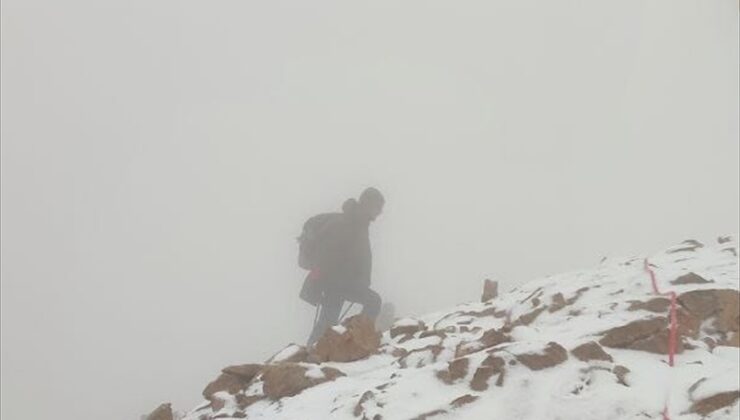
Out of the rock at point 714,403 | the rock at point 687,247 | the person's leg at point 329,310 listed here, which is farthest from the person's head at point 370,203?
the rock at point 714,403

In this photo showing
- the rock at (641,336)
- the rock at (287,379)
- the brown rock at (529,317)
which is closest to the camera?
the rock at (641,336)

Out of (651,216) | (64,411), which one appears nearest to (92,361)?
(64,411)

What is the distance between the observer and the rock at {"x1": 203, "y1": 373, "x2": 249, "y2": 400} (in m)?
6.32

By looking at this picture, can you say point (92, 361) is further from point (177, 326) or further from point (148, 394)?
point (148, 394)

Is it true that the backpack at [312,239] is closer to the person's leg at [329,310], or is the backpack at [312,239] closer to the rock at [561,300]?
the person's leg at [329,310]

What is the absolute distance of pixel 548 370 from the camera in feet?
17.5

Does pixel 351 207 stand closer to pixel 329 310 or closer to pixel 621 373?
pixel 329 310

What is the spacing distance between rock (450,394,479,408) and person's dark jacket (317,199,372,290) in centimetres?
681

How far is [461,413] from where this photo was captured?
16.5 ft

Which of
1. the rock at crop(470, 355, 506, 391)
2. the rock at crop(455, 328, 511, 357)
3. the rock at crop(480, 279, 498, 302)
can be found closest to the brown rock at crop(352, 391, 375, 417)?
the rock at crop(470, 355, 506, 391)

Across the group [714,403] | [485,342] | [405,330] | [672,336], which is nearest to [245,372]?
[405,330]

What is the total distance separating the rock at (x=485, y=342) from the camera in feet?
19.6

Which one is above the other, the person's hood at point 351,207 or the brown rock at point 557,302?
the person's hood at point 351,207

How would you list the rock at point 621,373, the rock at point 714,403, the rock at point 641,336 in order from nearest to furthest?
the rock at point 714,403, the rock at point 621,373, the rock at point 641,336
